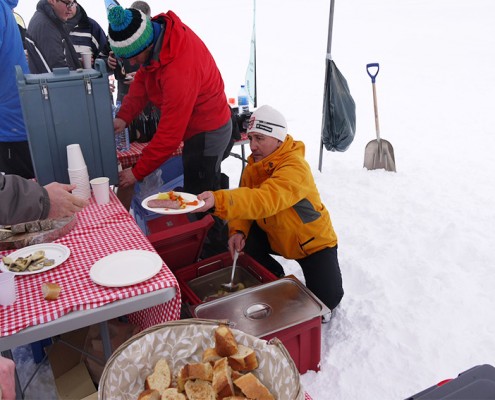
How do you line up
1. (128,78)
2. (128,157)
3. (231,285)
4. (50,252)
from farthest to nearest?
1. (128,78)
2. (128,157)
3. (231,285)
4. (50,252)

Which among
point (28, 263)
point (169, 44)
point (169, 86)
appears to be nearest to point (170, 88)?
point (169, 86)

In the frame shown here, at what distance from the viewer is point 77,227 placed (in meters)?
1.91

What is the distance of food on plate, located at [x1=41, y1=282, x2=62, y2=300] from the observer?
1.38m

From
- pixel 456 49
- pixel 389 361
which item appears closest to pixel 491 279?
pixel 389 361

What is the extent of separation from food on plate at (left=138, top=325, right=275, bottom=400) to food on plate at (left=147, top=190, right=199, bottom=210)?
2.89 feet

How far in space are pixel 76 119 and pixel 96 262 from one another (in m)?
0.94

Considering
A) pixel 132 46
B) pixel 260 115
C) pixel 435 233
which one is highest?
pixel 132 46

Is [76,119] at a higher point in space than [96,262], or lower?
higher

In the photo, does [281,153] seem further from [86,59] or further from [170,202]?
[86,59]

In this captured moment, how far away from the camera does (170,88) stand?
263 centimetres

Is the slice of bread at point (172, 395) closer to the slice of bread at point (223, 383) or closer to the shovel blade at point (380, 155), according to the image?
the slice of bread at point (223, 383)

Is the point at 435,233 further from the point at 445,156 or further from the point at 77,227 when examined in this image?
the point at 77,227

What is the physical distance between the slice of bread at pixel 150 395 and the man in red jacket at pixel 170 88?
1.62 metres

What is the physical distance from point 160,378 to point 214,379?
17 centimetres
